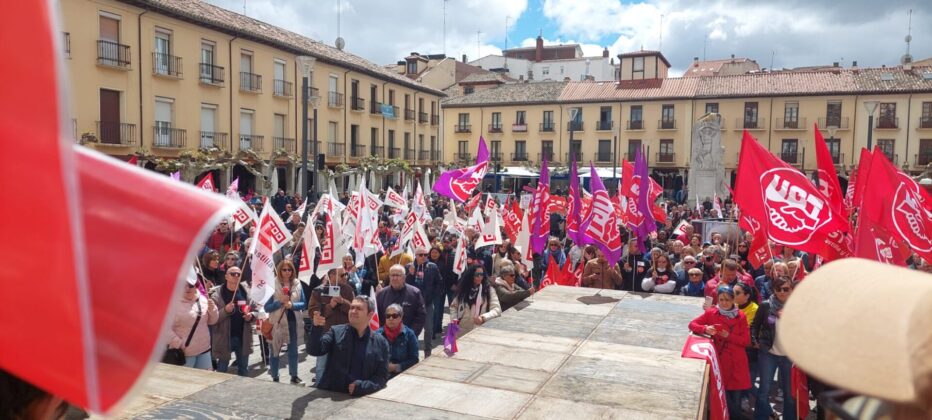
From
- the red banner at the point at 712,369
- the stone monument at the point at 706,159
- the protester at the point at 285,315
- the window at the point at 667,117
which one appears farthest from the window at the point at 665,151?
the red banner at the point at 712,369

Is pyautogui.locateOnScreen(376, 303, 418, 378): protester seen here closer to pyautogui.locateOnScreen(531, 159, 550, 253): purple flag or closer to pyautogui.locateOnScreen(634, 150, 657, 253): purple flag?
pyautogui.locateOnScreen(531, 159, 550, 253): purple flag

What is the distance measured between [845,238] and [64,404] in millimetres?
7997

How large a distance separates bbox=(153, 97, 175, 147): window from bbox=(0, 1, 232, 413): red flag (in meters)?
28.5

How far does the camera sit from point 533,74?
68875mm

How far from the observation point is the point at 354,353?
561cm

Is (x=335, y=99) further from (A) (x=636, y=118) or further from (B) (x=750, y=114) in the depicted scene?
(B) (x=750, y=114)

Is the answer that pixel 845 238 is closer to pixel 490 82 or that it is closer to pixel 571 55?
pixel 490 82

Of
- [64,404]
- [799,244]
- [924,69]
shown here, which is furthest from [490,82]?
[64,404]

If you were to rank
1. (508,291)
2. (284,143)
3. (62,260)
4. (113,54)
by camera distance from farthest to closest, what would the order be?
(284,143), (113,54), (508,291), (62,260)

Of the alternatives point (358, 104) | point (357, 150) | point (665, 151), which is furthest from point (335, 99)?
point (665, 151)

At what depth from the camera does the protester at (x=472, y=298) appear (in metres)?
8.62

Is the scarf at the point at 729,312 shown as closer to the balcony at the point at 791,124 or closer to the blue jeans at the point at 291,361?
the blue jeans at the point at 291,361

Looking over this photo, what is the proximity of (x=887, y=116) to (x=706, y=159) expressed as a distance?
2195 centimetres

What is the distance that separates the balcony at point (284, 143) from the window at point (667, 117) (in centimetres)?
2668
